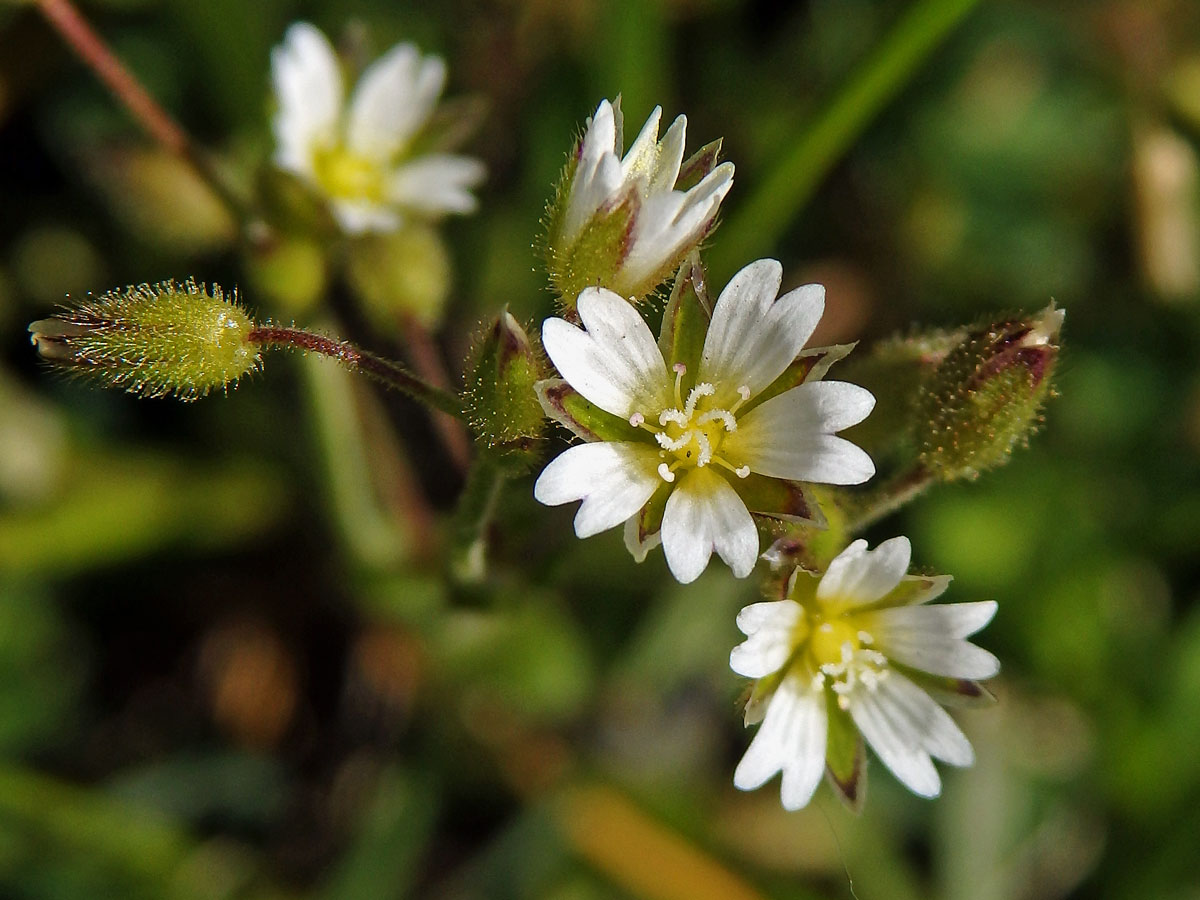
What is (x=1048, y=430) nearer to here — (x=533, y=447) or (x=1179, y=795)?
(x=1179, y=795)

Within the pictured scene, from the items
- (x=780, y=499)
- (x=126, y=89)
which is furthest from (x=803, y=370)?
(x=126, y=89)

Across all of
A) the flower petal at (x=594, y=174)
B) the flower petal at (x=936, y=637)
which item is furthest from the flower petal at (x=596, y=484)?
the flower petal at (x=936, y=637)

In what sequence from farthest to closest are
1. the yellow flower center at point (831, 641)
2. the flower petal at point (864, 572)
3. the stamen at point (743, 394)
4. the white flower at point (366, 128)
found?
1. the white flower at point (366, 128)
2. the yellow flower center at point (831, 641)
3. the stamen at point (743, 394)
4. the flower petal at point (864, 572)

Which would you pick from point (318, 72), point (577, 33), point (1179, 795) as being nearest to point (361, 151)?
point (318, 72)

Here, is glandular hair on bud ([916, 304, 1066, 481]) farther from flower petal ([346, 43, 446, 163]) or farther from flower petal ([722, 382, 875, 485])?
flower petal ([346, 43, 446, 163])

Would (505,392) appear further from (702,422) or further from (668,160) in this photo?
(668,160)

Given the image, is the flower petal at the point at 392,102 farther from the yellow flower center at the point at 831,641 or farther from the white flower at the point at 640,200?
the yellow flower center at the point at 831,641
